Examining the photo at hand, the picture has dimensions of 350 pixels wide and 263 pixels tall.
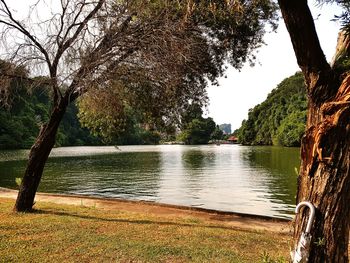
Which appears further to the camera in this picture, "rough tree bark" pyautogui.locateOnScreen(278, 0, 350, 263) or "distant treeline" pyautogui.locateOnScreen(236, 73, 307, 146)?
"distant treeline" pyautogui.locateOnScreen(236, 73, 307, 146)

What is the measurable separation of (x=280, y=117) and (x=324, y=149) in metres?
116

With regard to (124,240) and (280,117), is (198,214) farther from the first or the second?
(280,117)

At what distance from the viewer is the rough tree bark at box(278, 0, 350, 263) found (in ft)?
13.2

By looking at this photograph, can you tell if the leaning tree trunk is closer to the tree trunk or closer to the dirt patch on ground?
the dirt patch on ground

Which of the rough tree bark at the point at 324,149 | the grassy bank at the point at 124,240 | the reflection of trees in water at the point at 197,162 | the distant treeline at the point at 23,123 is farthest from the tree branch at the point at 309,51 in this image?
the distant treeline at the point at 23,123

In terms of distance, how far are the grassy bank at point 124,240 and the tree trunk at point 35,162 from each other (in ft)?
1.50

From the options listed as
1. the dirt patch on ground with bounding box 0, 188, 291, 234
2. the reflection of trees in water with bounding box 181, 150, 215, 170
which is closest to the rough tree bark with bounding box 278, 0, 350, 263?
the dirt patch on ground with bounding box 0, 188, 291, 234

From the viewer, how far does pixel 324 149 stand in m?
4.07

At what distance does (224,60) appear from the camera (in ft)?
42.8

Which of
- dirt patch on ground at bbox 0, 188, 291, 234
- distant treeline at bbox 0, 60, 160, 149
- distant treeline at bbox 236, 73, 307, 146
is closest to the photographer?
distant treeline at bbox 0, 60, 160, 149

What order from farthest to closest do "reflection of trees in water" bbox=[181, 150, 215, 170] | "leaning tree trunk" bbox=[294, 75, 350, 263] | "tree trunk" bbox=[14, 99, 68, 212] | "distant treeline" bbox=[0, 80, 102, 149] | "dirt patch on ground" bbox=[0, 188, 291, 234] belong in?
1. "distant treeline" bbox=[0, 80, 102, 149]
2. "reflection of trees in water" bbox=[181, 150, 215, 170]
3. "dirt patch on ground" bbox=[0, 188, 291, 234]
4. "tree trunk" bbox=[14, 99, 68, 212]
5. "leaning tree trunk" bbox=[294, 75, 350, 263]

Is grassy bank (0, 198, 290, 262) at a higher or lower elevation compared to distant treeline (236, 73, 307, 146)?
lower

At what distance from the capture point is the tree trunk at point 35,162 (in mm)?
11414

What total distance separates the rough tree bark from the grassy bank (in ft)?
9.39
